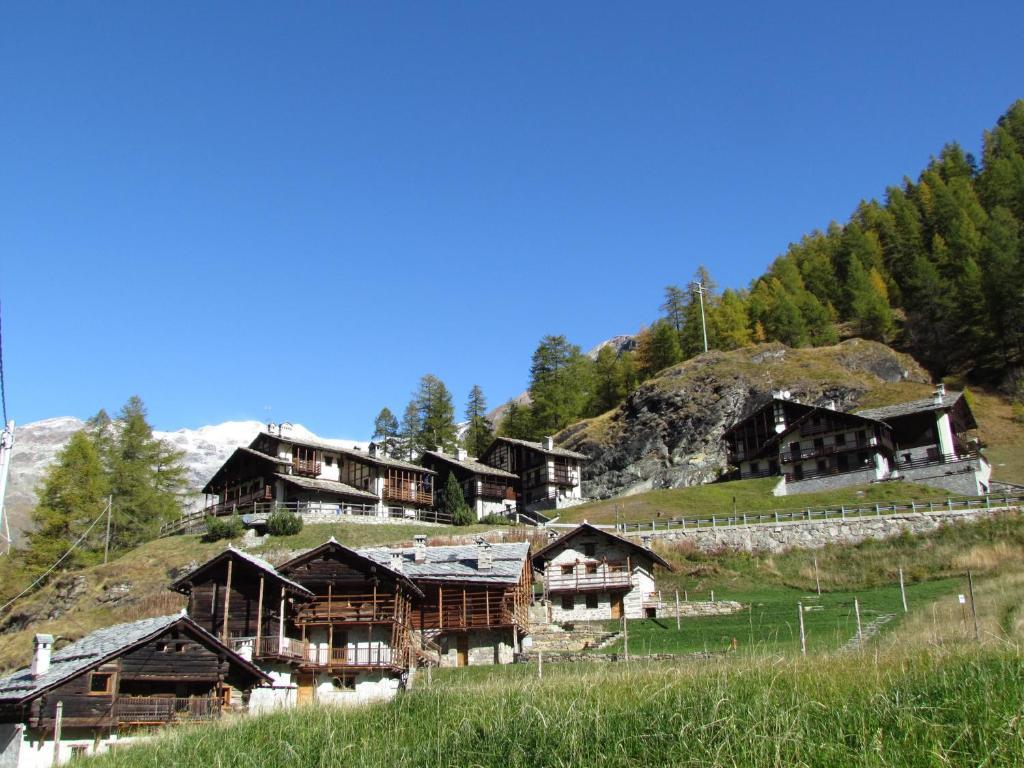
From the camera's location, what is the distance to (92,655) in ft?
94.9

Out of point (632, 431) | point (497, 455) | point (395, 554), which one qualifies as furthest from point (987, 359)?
point (395, 554)

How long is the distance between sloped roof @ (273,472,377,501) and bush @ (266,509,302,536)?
7.57 m

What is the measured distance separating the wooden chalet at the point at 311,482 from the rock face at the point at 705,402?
25.1 meters

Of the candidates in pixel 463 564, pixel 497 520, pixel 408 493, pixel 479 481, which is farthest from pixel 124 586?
pixel 479 481

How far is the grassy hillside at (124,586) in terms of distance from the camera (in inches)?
1949

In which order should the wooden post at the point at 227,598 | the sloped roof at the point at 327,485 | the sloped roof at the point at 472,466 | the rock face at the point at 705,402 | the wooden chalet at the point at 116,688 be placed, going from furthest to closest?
1. the rock face at the point at 705,402
2. the sloped roof at the point at 472,466
3. the sloped roof at the point at 327,485
4. the wooden post at the point at 227,598
5. the wooden chalet at the point at 116,688

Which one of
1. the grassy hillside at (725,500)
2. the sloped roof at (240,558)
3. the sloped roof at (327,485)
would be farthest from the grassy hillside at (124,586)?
the sloped roof at (240,558)

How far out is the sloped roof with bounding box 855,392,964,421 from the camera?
73.2 metres

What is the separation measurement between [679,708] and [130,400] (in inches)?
3263

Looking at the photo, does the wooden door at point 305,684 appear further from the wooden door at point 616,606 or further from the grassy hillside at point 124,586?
the wooden door at point 616,606

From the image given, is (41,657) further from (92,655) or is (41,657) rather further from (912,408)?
(912,408)

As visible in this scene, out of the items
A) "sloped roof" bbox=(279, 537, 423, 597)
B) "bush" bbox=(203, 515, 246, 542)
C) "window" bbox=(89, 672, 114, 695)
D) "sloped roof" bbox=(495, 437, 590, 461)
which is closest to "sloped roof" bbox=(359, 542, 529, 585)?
"sloped roof" bbox=(279, 537, 423, 597)

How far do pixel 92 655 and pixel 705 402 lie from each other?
7424 centimetres

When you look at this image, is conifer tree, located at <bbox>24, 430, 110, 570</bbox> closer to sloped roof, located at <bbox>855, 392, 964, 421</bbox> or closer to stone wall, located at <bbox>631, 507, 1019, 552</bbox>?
stone wall, located at <bbox>631, 507, 1019, 552</bbox>
